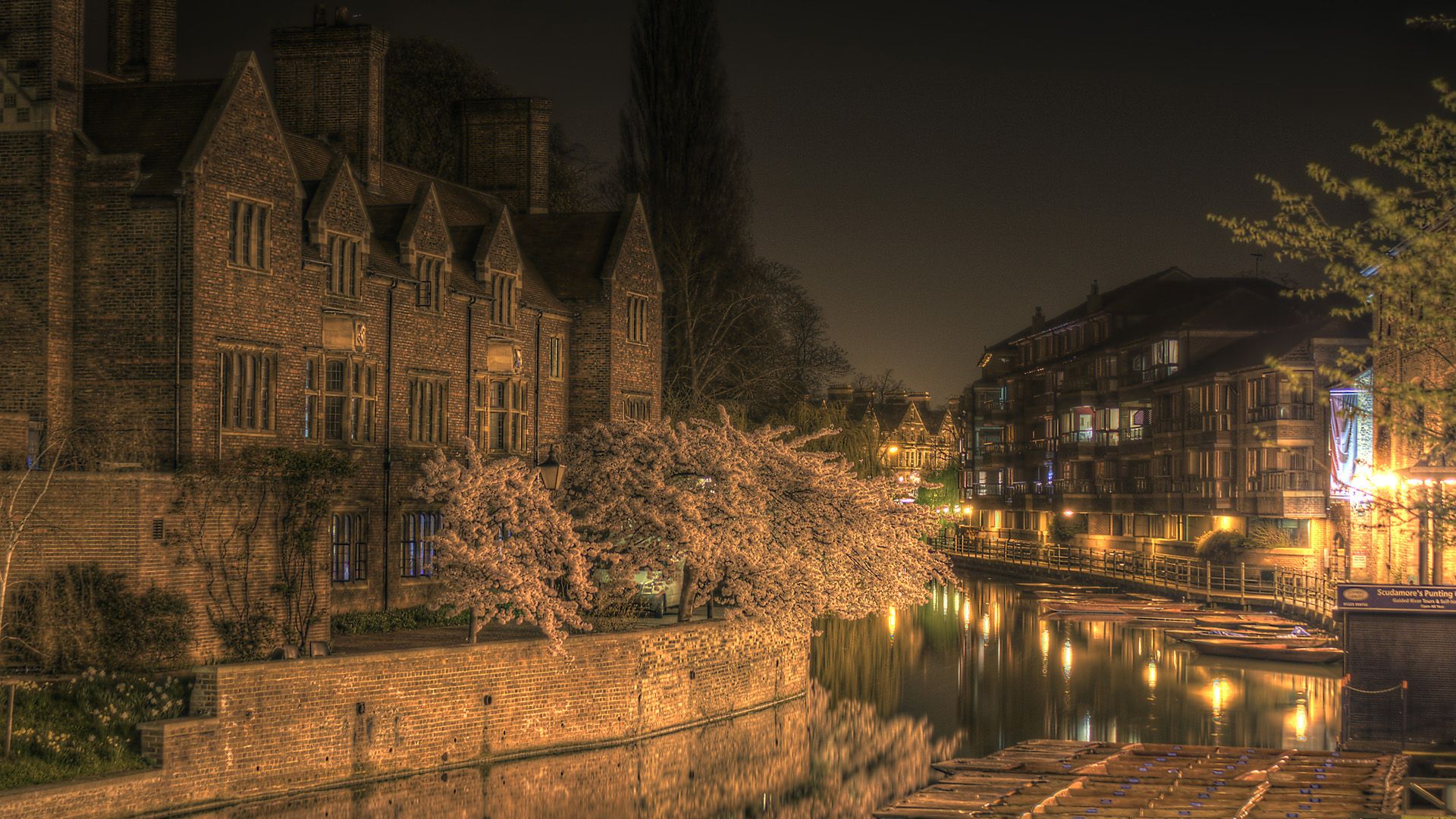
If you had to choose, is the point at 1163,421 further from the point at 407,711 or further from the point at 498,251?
the point at 407,711

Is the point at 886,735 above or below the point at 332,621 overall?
below

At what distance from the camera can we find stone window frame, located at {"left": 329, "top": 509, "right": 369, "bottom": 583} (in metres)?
36.3

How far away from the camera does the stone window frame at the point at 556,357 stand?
45656 mm

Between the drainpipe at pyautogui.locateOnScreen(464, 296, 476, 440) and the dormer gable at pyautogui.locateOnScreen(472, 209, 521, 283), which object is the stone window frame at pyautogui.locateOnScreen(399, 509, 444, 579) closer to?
the drainpipe at pyautogui.locateOnScreen(464, 296, 476, 440)

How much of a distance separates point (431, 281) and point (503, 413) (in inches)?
184

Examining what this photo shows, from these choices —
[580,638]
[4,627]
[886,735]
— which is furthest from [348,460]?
[886,735]

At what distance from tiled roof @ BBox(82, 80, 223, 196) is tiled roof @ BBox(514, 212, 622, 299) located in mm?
14649

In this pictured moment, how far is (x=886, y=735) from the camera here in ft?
116

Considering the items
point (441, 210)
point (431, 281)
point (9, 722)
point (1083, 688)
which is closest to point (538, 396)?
point (431, 281)

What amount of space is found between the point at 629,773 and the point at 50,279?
47.5 ft

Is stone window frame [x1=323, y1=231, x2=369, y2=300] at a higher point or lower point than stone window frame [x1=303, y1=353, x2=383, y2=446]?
higher

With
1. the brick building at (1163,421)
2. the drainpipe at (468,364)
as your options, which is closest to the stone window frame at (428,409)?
the drainpipe at (468,364)

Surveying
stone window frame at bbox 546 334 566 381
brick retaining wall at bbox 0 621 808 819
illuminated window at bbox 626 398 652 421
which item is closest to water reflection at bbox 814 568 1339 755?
brick retaining wall at bbox 0 621 808 819

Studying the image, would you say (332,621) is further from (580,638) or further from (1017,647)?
(1017,647)
